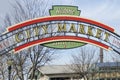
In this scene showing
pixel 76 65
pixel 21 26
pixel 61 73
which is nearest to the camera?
pixel 21 26

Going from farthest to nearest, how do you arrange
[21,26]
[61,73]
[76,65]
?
[61,73] < [76,65] < [21,26]

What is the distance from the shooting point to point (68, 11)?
80.2ft

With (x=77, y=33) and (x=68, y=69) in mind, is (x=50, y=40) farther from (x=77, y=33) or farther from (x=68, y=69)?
(x=68, y=69)

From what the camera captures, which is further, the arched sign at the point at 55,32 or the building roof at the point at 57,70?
the building roof at the point at 57,70

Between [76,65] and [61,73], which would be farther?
[61,73]

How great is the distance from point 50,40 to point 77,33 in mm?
1774

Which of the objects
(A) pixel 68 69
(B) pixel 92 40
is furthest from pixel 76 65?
(B) pixel 92 40

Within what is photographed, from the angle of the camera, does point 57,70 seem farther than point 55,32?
Yes

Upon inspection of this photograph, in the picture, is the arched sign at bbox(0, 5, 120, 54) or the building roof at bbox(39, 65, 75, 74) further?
the building roof at bbox(39, 65, 75, 74)

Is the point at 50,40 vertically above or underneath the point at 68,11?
underneath

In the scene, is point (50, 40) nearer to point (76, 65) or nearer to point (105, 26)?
point (105, 26)

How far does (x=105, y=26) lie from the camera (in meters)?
25.0

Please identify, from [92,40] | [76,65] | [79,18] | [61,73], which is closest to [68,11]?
[79,18]

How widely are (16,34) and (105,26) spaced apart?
5.71 meters
